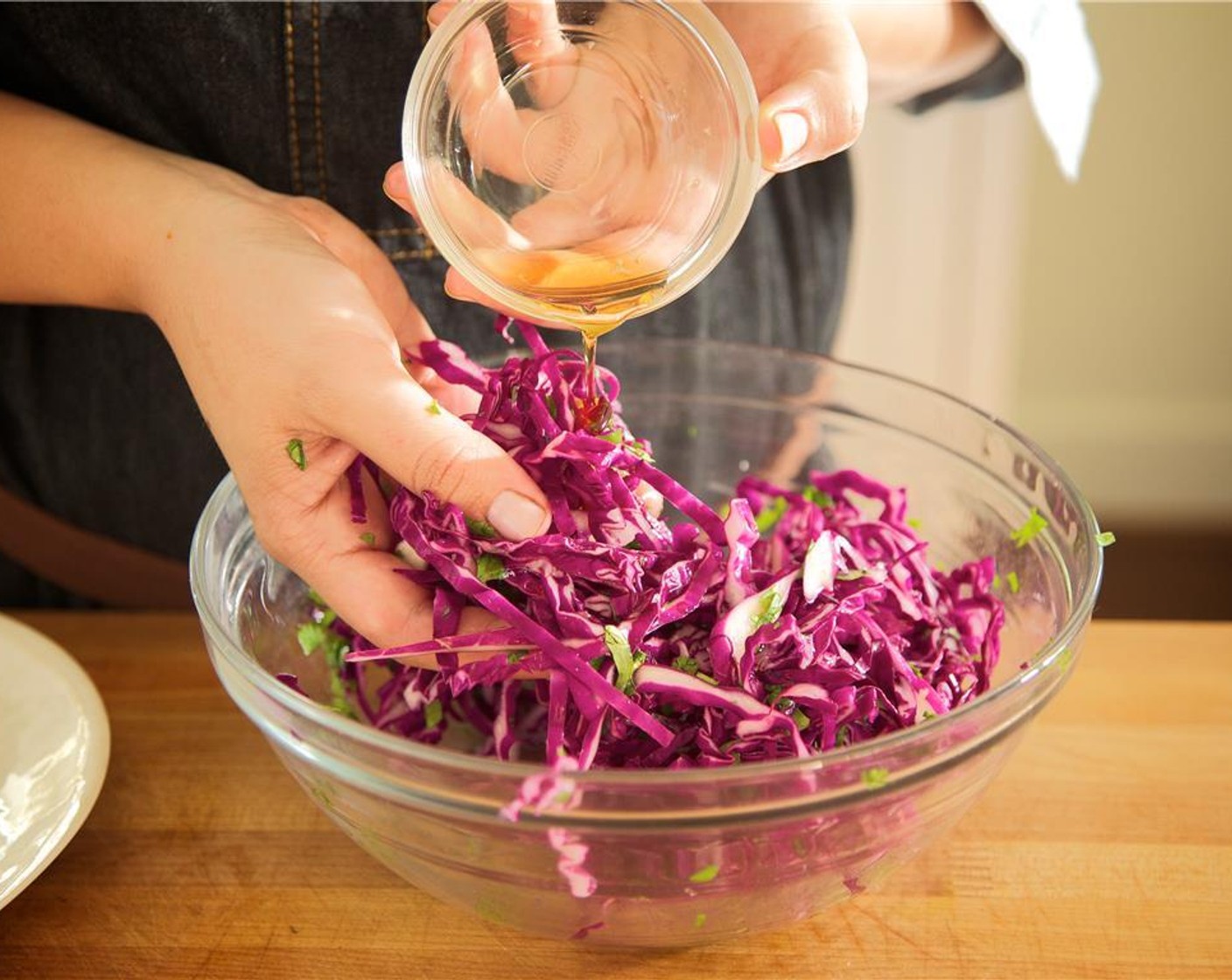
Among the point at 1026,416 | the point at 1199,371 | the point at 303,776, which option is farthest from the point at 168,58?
the point at 1199,371

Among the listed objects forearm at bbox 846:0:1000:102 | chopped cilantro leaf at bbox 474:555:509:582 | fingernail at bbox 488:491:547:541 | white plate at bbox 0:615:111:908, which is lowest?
white plate at bbox 0:615:111:908

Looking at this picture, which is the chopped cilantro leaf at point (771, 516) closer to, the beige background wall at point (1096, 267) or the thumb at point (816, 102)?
the thumb at point (816, 102)

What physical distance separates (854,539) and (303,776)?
57 centimetres

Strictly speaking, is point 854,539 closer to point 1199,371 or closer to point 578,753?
point 578,753

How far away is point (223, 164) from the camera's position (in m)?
1.45

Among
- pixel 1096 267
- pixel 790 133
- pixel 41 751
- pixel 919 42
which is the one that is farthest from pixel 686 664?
pixel 1096 267

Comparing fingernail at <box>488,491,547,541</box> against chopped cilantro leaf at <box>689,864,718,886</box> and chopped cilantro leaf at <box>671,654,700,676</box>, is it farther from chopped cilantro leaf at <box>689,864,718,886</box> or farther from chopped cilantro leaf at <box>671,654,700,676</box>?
chopped cilantro leaf at <box>689,864,718,886</box>

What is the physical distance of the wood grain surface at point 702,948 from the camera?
1036 mm

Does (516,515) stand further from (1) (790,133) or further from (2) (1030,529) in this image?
(2) (1030,529)

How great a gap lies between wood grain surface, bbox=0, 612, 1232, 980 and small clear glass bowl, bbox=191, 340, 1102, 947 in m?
0.05

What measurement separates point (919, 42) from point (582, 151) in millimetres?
604

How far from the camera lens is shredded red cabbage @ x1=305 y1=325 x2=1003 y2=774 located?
1035mm

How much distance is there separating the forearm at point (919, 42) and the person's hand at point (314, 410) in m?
0.71

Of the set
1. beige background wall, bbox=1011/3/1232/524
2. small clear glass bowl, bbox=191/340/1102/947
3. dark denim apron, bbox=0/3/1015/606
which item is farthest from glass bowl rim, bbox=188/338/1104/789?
beige background wall, bbox=1011/3/1232/524
